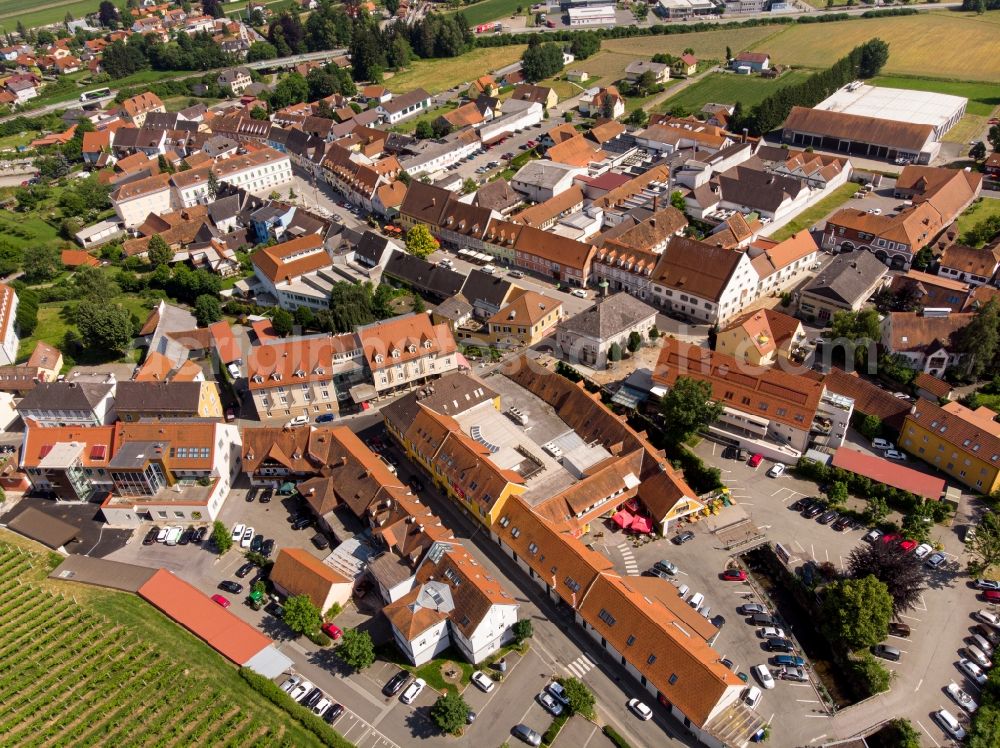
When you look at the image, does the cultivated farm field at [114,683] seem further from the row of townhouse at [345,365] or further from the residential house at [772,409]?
the residential house at [772,409]

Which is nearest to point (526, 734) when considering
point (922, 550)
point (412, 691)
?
point (412, 691)

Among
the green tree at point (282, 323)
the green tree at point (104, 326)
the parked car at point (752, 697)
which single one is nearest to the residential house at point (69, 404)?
the green tree at point (104, 326)

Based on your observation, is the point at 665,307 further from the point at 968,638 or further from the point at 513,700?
the point at 513,700

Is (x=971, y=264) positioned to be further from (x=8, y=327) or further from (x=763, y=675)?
(x=8, y=327)

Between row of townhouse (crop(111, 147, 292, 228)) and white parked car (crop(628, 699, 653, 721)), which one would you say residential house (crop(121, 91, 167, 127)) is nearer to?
row of townhouse (crop(111, 147, 292, 228))

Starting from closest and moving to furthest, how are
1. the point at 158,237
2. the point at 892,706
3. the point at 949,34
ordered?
the point at 892,706 < the point at 158,237 < the point at 949,34

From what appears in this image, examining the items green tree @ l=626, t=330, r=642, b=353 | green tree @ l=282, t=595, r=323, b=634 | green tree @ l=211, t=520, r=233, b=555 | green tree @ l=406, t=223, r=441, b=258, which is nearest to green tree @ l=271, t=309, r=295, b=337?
green tree @ l=406, t=223, r=441, b=258

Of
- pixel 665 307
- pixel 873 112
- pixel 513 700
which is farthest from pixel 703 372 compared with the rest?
pixel 873 112
